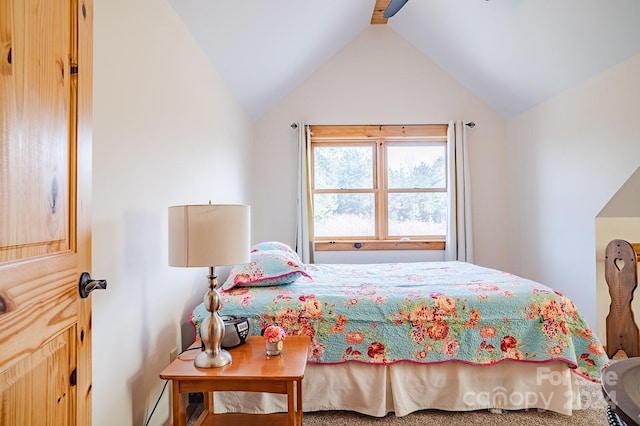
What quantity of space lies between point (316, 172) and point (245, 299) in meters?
2.41

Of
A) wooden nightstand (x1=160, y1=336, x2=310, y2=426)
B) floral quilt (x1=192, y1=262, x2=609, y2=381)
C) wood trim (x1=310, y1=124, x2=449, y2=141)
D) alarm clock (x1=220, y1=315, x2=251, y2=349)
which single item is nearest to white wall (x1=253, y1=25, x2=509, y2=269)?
wood trim (x1=310, y1=124, x2=449, y2=141)

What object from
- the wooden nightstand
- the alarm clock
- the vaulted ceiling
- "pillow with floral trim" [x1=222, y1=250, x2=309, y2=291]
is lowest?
the wooden nightstand

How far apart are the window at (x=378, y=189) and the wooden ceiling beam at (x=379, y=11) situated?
129 centimetres

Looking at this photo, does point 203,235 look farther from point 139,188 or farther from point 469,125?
point 469,125

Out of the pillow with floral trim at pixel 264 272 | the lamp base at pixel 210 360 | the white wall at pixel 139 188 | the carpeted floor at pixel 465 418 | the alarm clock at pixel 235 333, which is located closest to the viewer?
the white wall at pixel 139 188

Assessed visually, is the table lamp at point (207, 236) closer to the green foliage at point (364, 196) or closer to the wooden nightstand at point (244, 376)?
the wooden nightstand at point (244, 376)

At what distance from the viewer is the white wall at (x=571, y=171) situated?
261 cm

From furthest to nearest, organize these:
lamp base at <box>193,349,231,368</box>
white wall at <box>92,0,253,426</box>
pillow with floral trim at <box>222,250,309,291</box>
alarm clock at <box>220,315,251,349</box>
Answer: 1. pillow with floral trim at <box>222,250,309,291</box>
2. alarm clock at <box>220,315,251,349</box>
3. lamp base at <box>193,349,231,368</box>
4. white wall at <box>92,0,253,426</box>

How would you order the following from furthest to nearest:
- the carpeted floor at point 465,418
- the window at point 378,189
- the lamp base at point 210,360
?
the window at point 378,189, the carpeted floor at point 465,418, the lamp base at point 210,360

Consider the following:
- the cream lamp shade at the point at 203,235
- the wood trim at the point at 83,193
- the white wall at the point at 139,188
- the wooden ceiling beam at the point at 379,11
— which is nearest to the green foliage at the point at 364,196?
the wooden ceiling beam at the point at 379,11

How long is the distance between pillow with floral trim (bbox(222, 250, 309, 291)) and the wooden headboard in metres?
2.35

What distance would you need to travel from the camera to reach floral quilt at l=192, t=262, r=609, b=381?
190 cm

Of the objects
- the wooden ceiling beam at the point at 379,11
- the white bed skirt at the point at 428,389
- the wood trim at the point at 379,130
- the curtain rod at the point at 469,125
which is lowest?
the white bed skirt at the point at 428,389

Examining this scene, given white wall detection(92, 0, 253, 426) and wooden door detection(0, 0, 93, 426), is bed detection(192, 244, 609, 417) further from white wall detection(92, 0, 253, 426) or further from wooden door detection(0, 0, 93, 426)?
wooden door detection(0, 0, 93, 426)
